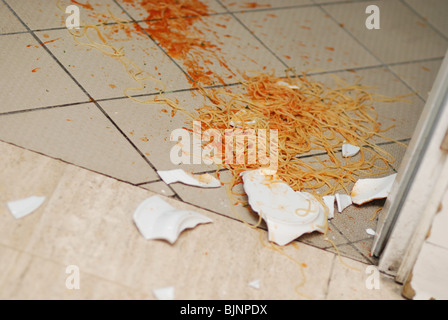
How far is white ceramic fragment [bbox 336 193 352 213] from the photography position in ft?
7.36

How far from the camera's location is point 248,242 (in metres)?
2.01

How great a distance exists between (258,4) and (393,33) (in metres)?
0.82

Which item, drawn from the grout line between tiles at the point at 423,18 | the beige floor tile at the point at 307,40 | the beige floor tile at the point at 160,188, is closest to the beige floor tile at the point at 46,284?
the beige floor tile at the point at 160,188

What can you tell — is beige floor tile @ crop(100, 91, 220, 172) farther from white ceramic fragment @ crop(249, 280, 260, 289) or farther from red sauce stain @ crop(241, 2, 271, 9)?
red sauce stain @ crop(241, 2, 271, 9)

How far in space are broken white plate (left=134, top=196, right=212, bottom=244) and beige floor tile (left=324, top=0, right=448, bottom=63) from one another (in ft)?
5.62

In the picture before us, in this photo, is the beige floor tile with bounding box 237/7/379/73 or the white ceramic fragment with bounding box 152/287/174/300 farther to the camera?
the beige floor tile with bounding box 237/7/379/73

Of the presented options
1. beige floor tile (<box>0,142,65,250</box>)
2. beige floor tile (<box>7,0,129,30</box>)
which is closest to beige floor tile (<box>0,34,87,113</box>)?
beige floor tile (<box>7,0,129,30</box>)

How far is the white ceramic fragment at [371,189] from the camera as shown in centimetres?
227

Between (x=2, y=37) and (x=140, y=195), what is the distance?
1.11 meters

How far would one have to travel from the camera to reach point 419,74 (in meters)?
3.15

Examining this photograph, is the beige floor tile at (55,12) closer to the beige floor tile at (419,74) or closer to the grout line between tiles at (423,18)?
the beige floor tile at (419,74)

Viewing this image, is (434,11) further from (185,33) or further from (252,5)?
A: (185,33)
